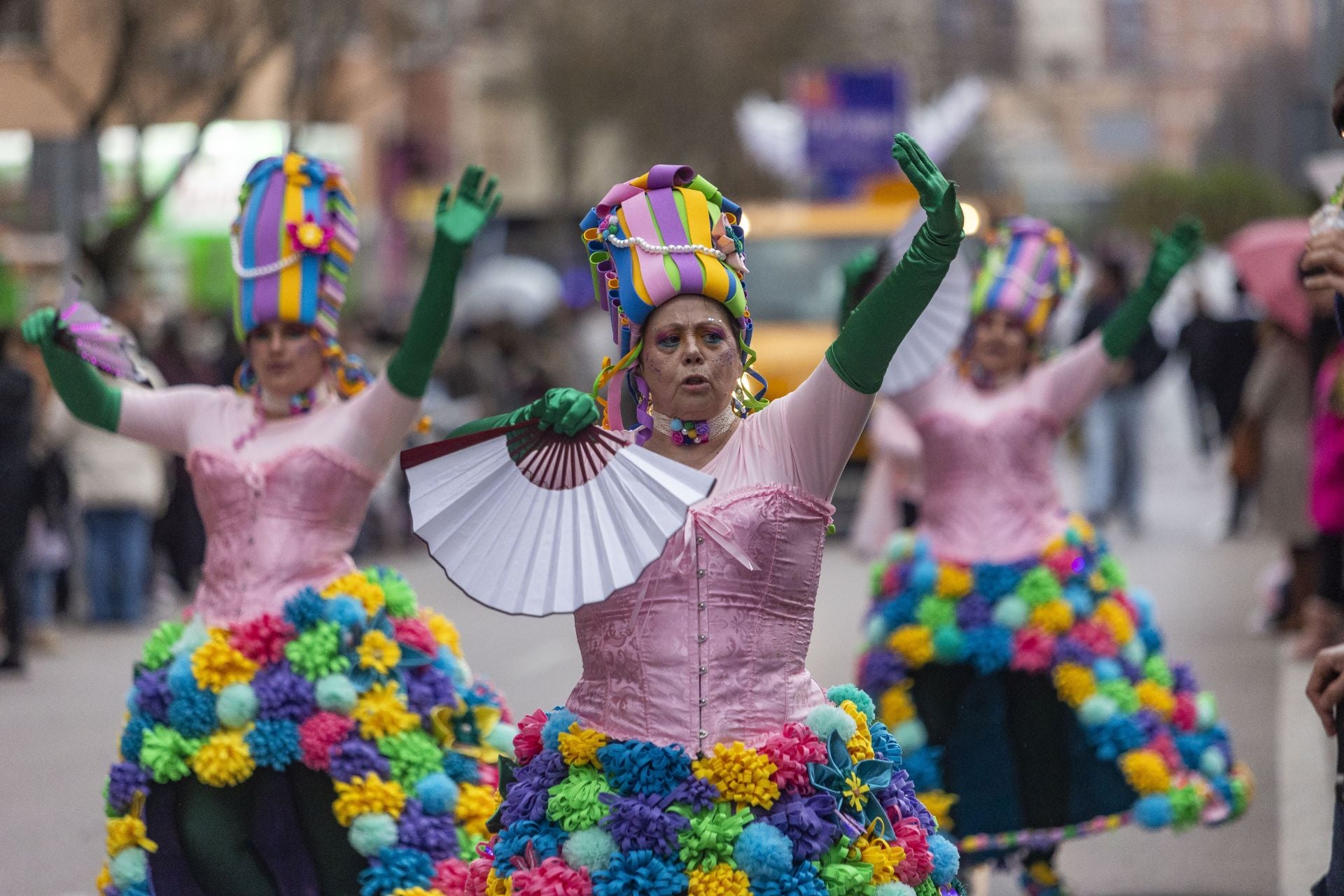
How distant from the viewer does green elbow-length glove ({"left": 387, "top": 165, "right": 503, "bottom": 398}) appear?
5.36 m

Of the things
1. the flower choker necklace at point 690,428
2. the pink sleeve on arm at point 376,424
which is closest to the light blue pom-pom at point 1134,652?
the pink sleeve on arm at point 376,424

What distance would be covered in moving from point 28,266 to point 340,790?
1367 centimetres

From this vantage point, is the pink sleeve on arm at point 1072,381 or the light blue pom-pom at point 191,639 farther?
the pink sleeve on arm at point 1072,381

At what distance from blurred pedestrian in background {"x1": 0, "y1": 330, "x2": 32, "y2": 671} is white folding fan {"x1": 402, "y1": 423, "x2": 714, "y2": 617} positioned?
842 cm

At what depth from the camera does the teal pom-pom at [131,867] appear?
5.30 metres

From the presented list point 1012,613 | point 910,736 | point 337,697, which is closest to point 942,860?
point 337,697

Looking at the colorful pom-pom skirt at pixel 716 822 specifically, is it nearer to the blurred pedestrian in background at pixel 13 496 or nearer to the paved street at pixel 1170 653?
the paved street at pixel 1170 653

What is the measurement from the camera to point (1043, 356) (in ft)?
24.6

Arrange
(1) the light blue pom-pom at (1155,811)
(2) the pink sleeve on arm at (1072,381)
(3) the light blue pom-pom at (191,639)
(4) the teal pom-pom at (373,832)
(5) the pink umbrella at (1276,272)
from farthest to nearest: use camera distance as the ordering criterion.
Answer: (5) the pink umbrella at (1276,272) → (2) the pink sleeve on arm at (1072,381) → (1) the light blue pom-pom at (1155,811) → (3) the light blue pom-pom at (191,639) → (4) the teal pom-pom at (373,832)

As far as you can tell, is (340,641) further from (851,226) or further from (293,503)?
(851,226)

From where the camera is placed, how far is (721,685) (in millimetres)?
4027

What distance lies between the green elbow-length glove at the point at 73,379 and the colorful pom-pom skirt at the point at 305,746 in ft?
2.53

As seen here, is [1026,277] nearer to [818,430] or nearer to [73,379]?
[73,379]

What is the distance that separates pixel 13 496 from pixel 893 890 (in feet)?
29.0
